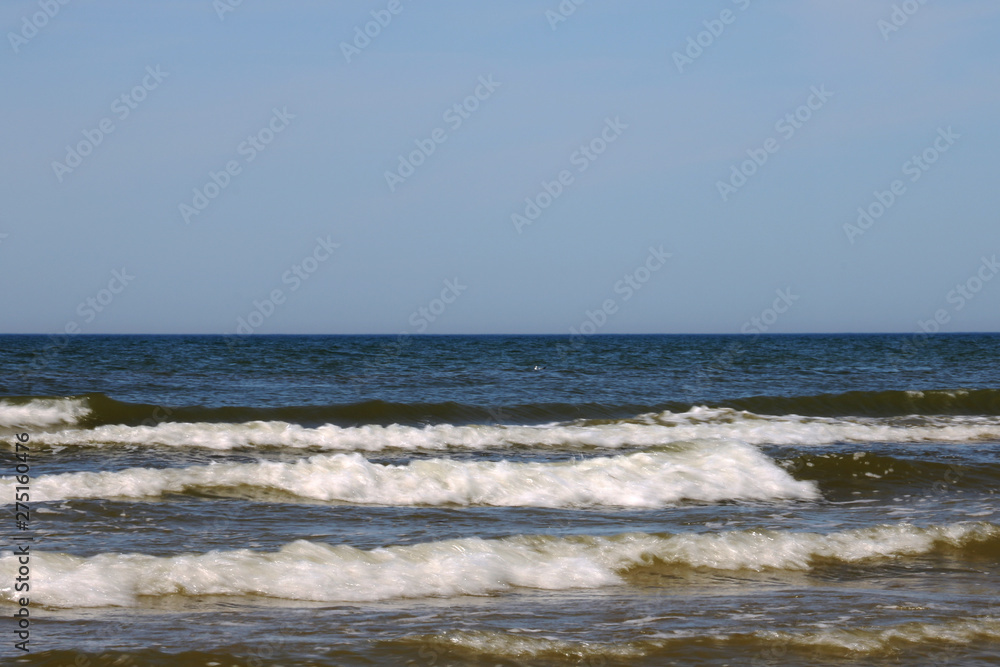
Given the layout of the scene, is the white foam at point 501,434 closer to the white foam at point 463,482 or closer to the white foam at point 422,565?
the white foam at point 463,482

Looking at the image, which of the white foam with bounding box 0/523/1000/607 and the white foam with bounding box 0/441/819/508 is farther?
the white foam with bounding box 0/441/819/508

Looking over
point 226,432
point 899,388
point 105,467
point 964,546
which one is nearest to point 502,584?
point 964,546

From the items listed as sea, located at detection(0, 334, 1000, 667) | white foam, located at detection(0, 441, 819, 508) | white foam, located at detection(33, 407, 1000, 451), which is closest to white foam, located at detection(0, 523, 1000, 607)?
sea, located at detection(0, 334, 1000, 667)

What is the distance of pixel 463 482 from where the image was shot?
11.9 metres

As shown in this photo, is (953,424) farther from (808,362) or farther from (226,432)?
(808,362)

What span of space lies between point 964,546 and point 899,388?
19.8m

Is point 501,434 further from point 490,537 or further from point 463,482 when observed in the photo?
point 490,537

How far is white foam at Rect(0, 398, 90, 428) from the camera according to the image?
19.0 meters

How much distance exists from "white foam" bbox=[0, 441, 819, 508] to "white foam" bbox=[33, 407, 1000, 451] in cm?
426

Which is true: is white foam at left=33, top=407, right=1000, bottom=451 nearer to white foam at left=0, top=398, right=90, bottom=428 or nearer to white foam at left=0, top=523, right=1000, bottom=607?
white foam at left=0, top=398, right=90, bottom=428

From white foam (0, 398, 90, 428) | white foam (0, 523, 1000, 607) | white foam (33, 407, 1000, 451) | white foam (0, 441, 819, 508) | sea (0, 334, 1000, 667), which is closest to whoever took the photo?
sea (0, 334, 1000, 667)

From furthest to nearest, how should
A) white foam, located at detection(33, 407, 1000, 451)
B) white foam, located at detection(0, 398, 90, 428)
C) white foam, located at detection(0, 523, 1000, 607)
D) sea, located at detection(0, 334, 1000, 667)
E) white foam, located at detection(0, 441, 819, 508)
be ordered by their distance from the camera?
white foam, located at detection(0, 398, 90, 428) → white foam, located at detection(33, 407, 1000, 451) → white foam, located at detection(0, 441, 819, 508) → white foam, located at detection(0, 523, 1000, 607) → sea, located at detection(0, 334, 1000, 667)

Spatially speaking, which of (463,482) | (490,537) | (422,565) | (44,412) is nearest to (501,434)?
(463,482)

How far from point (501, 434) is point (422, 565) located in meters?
9.99
